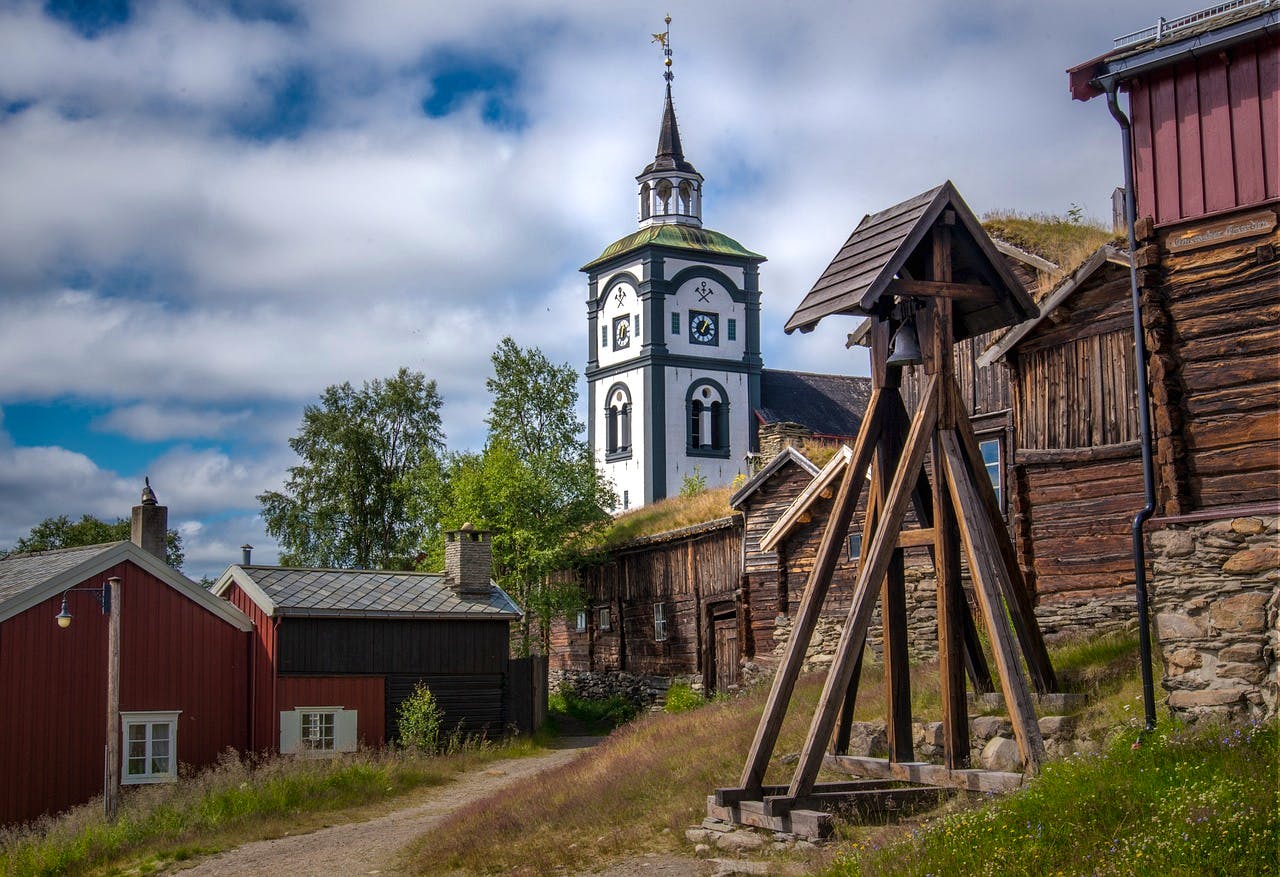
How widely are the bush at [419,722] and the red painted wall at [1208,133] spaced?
19024 mm

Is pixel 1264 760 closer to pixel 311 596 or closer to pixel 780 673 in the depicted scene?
pixel 780 673

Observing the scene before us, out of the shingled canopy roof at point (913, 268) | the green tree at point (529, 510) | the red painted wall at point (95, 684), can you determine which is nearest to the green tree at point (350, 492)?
the green tree at point (529, 510)

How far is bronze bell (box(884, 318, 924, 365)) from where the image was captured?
12.5m

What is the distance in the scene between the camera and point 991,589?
11.2m

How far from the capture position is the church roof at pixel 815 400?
5884 cm

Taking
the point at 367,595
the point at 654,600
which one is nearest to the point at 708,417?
the point at 654,600

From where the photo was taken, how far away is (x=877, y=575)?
11.8 metres

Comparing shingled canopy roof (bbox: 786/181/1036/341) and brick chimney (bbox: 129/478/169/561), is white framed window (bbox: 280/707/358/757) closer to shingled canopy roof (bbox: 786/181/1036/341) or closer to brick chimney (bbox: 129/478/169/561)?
brick chimney (bbox: 129/478/169/561)

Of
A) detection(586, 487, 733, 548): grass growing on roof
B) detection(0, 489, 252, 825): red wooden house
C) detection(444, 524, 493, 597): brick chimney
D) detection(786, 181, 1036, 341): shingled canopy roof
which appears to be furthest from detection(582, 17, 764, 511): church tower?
detection(786, 181, 1036, 341): shingled canopy roof

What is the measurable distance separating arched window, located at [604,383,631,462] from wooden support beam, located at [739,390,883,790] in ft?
152

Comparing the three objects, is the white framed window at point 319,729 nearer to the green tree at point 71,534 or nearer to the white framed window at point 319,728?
the white framed window at point 319,728

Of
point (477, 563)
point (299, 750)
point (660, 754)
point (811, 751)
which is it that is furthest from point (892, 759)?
point (477, 563)

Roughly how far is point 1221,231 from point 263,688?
20.5 meters

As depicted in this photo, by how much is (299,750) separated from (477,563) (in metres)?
6.18
